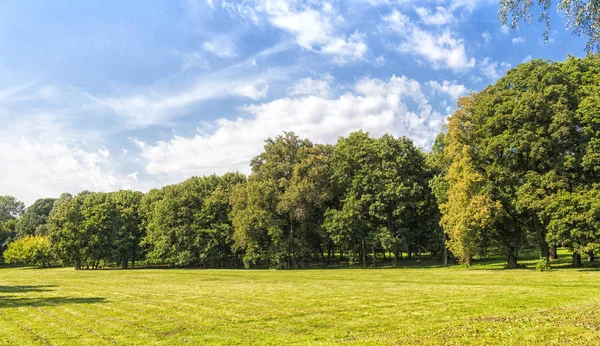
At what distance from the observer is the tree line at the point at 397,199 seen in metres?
36.3

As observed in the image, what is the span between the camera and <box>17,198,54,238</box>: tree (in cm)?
11150

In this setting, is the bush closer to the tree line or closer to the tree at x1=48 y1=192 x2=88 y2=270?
the tree line

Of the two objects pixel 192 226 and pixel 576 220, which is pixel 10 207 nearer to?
pixel 192 226

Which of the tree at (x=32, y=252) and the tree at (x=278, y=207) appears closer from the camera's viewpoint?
the tree at (x=278, y=207)

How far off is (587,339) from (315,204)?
157 feet

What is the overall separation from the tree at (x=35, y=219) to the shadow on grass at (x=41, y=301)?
10232 cm

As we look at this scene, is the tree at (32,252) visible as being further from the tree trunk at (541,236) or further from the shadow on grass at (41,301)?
the tree trunk at (541,236)

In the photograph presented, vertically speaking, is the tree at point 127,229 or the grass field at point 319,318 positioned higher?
the tree at point 127,229

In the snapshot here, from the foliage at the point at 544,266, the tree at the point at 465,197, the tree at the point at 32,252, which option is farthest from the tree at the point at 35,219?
the foliage at the point at 544,266

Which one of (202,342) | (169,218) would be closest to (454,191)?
(202,342)

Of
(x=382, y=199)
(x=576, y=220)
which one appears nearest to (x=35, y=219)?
(x=382, y=199)

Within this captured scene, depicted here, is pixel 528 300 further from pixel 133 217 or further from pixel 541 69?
pixel 133 217

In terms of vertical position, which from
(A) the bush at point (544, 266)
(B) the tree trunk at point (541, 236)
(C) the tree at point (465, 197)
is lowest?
(A) the bush at point (544, 266)

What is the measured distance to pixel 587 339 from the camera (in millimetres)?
10156
